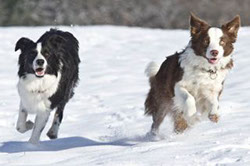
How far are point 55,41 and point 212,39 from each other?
2057 millimetres

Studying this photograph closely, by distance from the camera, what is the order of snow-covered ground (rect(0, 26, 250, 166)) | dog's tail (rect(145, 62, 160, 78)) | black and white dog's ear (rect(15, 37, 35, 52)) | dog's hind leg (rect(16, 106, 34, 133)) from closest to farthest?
snow-covered ground (rect(0, 26, 250, 166))
black and white dog's ear (rect(15, 37, 35, 52))
dog's hind leg (rect(16, 106, 34, 133))
dog's tail (rect(145, 62, 160, 78))

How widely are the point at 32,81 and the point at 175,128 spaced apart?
194 cm

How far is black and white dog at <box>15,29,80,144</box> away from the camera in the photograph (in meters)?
8.03

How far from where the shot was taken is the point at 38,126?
8.27 metres

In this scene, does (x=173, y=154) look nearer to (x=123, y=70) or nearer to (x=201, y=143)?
(x=201, y=143)

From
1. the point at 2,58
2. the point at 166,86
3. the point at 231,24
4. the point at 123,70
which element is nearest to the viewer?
the point at 231,24

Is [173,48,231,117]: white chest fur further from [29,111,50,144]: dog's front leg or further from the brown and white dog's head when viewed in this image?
[29,111,50,144]: dog's front leg

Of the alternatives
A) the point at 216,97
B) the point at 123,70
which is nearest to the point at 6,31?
the point at 123,70

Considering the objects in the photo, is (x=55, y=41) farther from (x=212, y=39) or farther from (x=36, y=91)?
(x=212, y=39)

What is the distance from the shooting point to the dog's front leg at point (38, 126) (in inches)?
322

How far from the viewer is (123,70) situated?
1507cm

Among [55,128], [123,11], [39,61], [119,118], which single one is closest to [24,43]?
[39,61]

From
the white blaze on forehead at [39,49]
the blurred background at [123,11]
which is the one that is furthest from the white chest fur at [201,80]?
the blurred background at [123,11]

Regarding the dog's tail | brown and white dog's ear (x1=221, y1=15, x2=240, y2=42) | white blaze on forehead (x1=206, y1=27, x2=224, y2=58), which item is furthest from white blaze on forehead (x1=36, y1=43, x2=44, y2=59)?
brown and white dog's ear (x1=221, y1=15, x2=240, y2=42)
